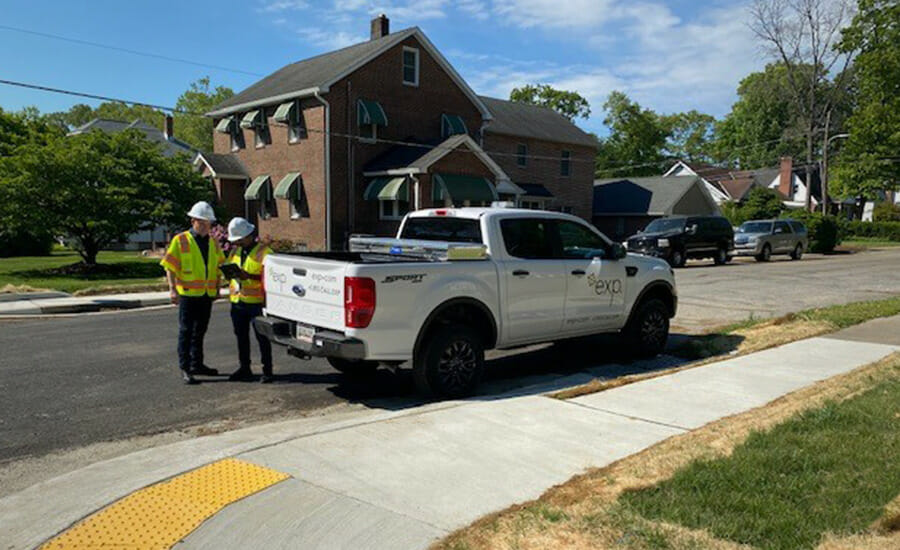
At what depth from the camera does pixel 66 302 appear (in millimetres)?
13930

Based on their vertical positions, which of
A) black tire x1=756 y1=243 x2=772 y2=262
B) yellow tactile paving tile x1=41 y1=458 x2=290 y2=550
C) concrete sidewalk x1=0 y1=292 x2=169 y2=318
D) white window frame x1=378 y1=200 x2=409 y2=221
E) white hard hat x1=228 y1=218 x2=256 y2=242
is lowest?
yellow tactile paving tile x1=41 y1=458 x2=290 y2=550

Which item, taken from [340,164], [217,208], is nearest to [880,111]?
[340,164]

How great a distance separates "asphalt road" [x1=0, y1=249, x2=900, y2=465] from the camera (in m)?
5.86

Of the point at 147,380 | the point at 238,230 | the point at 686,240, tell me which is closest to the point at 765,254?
the point at 686,240

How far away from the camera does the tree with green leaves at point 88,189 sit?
1962cm

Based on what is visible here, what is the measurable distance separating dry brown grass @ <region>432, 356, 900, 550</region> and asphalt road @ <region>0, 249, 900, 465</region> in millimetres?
2598

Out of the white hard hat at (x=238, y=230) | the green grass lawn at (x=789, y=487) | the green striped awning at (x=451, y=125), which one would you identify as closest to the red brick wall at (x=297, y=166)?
the green striped awning at (x=451, y=125)

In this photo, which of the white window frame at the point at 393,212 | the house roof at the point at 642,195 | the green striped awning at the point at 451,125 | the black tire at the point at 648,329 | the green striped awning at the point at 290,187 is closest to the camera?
the black tire at the point at 648,329

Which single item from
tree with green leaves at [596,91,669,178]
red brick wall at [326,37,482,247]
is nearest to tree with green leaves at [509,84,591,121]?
tree with green leaves at [596,91,669,178]

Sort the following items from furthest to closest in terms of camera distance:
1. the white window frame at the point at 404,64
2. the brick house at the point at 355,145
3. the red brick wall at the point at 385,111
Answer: the white window frame at the point at 404,64
the red brick wall at the point at 385,111
the brick house at the point at 355,145

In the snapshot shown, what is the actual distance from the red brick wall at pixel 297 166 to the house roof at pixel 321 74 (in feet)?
2.45

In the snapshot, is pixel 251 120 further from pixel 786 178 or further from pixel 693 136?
pixel 693 136

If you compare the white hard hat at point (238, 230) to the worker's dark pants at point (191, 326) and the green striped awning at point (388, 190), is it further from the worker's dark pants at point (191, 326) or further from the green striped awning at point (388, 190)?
the green striped awning at point (388, 190)

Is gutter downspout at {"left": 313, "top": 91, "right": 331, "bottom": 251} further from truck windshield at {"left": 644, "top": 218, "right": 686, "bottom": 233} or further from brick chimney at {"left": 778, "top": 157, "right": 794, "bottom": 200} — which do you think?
brick chimney at {"left": 778, "top": 157, "right": 794, "bottom": 200}
